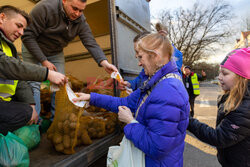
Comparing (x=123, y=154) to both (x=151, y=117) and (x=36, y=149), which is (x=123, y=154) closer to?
(x=151, y=117)

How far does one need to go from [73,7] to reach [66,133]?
5.18 feet

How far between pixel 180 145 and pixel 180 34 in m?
21.1

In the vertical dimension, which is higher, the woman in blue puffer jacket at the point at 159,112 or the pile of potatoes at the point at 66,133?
the woman in blue puffer jacket at the point at 159,112

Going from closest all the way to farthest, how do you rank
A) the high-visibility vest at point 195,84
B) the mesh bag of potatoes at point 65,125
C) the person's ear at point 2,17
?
the person's ear at point 2,17 < the mesh bag of potatoes at point 65,125 < the high-visibility vest at point 195,84

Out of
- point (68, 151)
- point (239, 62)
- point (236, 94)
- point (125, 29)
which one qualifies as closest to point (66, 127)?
point (68, 151)

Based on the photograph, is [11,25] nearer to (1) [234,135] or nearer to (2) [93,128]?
(2) [93,128]

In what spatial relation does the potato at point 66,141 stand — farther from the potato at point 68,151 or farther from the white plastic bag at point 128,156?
the white plastic bag at point 128,156

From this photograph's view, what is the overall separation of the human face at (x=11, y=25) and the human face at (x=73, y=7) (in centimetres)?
67

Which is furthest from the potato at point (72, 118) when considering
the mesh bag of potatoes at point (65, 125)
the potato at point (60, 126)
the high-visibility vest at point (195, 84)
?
the high-visibility vest at point (195, 84)

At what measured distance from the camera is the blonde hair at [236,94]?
4.53ft

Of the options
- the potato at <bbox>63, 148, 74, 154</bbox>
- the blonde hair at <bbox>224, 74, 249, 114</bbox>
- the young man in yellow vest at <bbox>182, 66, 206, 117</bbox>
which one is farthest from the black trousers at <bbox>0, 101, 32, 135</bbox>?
the young man in yellow vest at <bbox>182, 66, 206, 117</bbox>

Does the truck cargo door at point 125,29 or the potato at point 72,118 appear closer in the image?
the potato at point 72,118

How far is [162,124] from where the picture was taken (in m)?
1.10

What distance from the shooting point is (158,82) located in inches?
50.7
